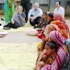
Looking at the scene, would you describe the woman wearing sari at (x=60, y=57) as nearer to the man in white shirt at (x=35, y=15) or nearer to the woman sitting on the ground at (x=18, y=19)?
the woman sitting on the ground at (x=18, y=19)

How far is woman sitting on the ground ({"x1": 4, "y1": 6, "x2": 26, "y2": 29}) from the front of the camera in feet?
18.1

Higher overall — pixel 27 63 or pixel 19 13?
pixel 19 13

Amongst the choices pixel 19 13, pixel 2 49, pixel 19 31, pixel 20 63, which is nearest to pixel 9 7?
pixel 19 13

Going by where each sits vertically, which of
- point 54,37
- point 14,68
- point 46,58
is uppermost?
point 54,37

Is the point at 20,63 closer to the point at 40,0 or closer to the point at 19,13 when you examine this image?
the point at 19,13

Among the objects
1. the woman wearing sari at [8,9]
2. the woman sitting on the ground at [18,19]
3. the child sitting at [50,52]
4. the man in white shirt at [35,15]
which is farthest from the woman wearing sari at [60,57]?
the woman wearing sari at [8,9]

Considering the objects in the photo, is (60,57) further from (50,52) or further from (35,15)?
(35,15)

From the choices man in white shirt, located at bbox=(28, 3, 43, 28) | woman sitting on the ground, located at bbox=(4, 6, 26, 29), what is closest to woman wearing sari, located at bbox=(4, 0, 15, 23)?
woman sitting on the ground, located at bbox=(4, 6, 26, 29)

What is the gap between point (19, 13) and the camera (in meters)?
5.75

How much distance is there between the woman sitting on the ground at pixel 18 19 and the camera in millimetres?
5520

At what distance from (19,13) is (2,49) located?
232cm

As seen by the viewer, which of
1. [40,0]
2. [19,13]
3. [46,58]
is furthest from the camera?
[40,0]

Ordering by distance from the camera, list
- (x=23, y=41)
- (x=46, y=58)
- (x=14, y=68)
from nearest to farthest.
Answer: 1. (x=46, y=58)
2. (x=14, y=68)
3. (x=23, y=41)

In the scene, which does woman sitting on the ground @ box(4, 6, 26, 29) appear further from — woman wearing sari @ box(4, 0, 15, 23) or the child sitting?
the child sitting
